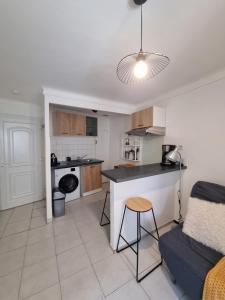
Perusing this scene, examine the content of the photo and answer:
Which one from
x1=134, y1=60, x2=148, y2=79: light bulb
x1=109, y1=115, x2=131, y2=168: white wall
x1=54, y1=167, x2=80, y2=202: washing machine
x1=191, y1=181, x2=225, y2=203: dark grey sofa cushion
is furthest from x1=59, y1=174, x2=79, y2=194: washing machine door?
x1=134, y1=60, x2=148, y2=79: light bulb

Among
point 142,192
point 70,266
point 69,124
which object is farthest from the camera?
point 69,124

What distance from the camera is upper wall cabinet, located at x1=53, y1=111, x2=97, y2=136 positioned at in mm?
3256

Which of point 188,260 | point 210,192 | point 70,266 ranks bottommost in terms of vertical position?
point 70,266

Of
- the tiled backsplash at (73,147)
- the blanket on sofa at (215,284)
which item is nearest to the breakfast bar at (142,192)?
the blanket on sofa at (215,284)

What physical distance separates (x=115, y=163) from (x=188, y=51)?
351 cm

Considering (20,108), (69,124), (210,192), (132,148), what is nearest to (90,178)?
(132,148)

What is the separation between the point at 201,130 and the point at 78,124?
2.76 m

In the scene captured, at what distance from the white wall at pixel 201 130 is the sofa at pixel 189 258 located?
0.48 meters

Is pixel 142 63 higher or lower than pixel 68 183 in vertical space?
Result: higher

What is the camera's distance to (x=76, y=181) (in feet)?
11.1

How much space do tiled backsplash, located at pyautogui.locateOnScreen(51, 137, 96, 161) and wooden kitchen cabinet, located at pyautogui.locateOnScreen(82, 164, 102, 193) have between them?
69 cm

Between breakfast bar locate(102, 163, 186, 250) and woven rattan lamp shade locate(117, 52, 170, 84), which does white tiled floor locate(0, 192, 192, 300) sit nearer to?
breakfast bar locate(102, 163, 186, 250)

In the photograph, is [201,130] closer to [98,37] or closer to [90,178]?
[98,37]

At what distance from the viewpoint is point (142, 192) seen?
1.99 meters
